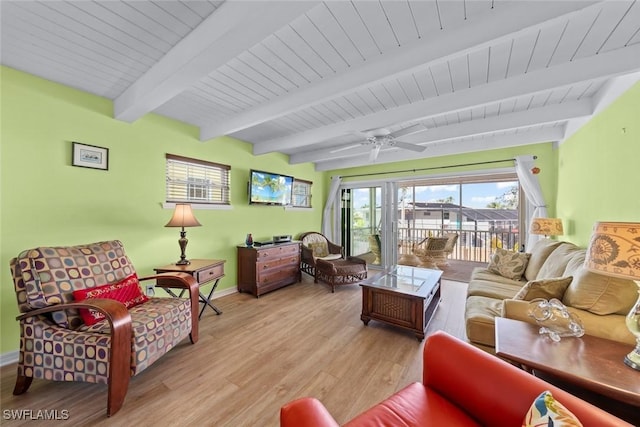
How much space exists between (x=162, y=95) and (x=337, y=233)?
4.45 metres

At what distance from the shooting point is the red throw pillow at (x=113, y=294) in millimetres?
1712

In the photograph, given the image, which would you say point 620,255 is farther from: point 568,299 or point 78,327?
point 78,327

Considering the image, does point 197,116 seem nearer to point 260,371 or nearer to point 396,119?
point 396,119

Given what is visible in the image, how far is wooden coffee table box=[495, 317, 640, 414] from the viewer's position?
3.25ft

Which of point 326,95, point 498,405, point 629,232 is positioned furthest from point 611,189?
point 326,95

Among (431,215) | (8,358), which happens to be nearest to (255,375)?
(8,358)

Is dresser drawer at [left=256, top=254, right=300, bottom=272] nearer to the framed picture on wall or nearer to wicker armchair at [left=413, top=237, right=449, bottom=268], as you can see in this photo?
the framed picture on wall

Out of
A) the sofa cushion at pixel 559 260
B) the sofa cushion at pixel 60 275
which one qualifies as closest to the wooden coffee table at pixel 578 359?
the sofa cushion at pixel 559 260

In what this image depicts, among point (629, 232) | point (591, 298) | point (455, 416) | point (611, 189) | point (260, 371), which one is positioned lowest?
point (260, 371)

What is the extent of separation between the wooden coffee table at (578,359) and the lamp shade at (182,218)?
2964 millimetres

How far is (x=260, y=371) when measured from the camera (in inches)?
75.9

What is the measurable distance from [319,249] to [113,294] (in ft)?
11.2

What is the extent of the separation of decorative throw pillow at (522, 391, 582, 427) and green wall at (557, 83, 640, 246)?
2.04m

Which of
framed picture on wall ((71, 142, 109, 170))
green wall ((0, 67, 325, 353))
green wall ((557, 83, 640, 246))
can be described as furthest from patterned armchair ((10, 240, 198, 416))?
green wall ((557, 83, 640, 246))
